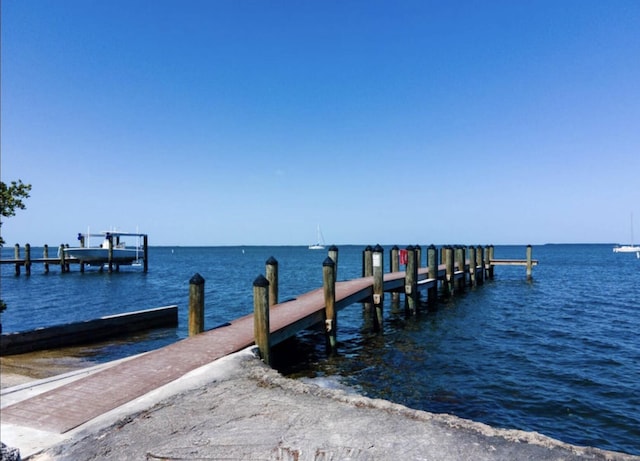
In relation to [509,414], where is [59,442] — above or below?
above

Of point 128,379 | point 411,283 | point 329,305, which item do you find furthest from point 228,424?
point 411,283

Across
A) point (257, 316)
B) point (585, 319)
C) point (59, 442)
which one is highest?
point (257, 316)

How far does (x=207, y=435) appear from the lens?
14.1 ft

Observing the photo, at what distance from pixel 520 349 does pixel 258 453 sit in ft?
37.9

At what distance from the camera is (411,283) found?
18.0m

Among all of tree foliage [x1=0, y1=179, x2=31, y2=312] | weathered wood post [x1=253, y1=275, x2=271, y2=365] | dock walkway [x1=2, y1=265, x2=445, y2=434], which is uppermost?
tree foliage [x1=0, y1=179, x2=31, y2=312]

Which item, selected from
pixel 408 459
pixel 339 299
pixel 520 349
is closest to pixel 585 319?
pixel 520 349

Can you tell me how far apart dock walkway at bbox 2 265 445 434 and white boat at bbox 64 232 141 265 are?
1746 inches

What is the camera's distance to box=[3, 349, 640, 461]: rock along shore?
Result: 3.88 meters

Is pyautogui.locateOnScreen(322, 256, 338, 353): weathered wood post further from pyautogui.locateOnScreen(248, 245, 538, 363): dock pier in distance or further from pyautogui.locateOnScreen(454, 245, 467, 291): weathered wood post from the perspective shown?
pyautogui.locateOnScreen(454, 245, 467, 291): weathered wood post

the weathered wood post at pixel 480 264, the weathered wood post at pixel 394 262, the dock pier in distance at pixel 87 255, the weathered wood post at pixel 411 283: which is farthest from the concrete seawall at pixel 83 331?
the dock pier in distance at pixel 87 255

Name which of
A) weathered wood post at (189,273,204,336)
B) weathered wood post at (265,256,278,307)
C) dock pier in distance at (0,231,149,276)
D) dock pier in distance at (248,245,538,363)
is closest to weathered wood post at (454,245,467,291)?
dock pier in distance at (248,245,538,363)

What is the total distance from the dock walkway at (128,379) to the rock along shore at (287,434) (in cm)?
48

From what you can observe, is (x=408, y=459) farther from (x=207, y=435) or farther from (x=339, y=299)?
(x=339, y=299)
